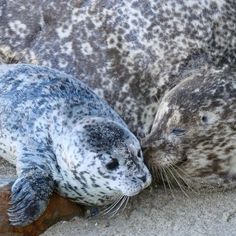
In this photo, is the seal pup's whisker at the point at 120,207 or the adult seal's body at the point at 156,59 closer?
the seal pup's whisker at the point at 120,207

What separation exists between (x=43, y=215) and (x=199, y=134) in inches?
35.2

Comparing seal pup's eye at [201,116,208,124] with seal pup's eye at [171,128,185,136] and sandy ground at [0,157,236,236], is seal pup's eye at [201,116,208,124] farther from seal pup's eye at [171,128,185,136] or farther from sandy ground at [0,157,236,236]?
sandy ground at [0,157,236,236]

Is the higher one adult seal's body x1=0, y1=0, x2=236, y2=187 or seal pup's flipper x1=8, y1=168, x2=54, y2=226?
adult seal's body x1=0, y1=0, x2=236, y2=187

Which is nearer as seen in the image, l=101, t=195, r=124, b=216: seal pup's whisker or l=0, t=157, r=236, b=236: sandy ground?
l=0, t=157, r=236, b=236: sandy ground

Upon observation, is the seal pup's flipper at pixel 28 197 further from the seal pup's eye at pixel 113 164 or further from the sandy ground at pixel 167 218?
the seal pup's eye at pixel 113 164

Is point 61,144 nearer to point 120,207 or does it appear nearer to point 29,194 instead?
point 29,194

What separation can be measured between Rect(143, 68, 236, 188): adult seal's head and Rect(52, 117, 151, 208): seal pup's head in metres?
0.32

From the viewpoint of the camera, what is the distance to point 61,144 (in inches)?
155

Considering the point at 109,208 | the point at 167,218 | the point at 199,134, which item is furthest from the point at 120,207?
the point at 199,134

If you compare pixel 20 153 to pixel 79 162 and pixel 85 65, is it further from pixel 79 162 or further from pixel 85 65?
pixel 85 65

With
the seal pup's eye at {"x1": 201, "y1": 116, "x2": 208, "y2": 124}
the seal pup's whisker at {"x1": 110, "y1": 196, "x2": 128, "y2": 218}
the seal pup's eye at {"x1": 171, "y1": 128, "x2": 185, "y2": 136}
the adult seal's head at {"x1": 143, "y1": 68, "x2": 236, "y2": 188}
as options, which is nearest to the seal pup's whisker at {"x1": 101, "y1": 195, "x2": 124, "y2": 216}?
Answer: the seal pup's whisker at {"x1": 110, "y1": 196, "x2": 128, "y2": 218}

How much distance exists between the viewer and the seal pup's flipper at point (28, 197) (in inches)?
147

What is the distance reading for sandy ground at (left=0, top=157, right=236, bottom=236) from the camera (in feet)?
12.9

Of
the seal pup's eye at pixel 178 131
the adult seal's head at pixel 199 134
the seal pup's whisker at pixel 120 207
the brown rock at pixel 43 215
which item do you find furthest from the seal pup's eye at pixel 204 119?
the brown rock at pixel 43 215
